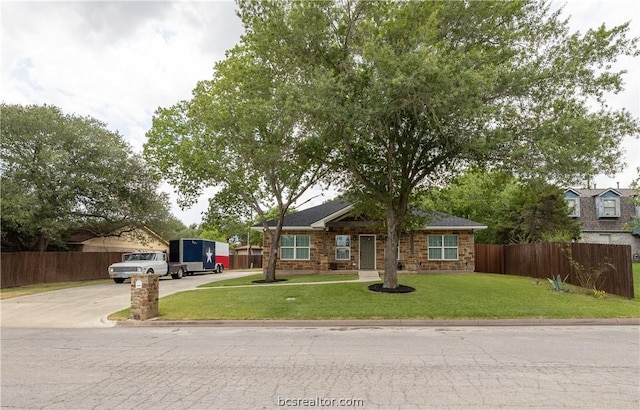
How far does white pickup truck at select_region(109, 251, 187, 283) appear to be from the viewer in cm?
2352

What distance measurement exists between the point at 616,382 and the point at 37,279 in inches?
1082

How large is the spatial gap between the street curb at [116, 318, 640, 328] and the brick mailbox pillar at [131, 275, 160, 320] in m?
0.28

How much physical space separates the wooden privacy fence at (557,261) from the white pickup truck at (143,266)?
19.6m

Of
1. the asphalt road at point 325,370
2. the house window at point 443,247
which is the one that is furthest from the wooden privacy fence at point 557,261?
the asphalt road at point 325,370

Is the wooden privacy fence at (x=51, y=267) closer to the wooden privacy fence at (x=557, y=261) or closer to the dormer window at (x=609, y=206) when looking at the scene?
the wooden privacy fence at (x=557, y=261)

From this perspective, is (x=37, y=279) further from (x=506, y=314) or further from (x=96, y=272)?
(x=506, y=314)

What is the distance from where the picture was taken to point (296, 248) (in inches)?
1022

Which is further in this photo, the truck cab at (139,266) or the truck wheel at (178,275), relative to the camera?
the truck wheel at (178,275)

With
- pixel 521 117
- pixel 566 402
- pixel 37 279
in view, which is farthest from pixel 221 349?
pixel 37 279

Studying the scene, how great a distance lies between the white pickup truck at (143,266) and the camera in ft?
77.2

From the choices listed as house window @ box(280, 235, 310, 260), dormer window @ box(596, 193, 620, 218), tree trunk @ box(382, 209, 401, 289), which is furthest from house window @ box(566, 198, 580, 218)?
tree trunk @ box(382, 209, 401, 289)

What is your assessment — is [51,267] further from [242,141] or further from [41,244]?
[242,141]

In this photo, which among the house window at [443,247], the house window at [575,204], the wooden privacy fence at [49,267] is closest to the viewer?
the wooden privacy fence at [49,267]

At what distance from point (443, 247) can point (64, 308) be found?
63.3 feet
